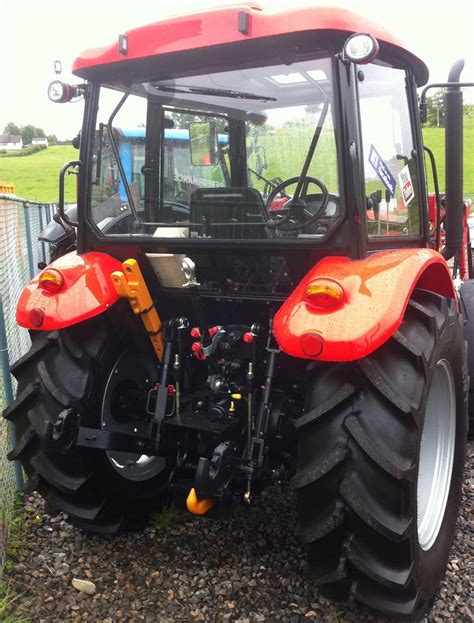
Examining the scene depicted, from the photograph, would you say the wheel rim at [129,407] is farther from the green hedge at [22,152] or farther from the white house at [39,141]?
the white house at [39,141]

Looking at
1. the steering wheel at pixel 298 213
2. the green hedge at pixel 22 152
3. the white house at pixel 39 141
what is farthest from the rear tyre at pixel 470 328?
the white house at pixel 39 141

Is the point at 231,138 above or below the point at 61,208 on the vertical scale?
above

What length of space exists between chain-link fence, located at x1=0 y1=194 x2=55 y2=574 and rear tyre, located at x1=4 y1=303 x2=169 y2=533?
1.46 feet

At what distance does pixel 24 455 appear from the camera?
2.71 metres

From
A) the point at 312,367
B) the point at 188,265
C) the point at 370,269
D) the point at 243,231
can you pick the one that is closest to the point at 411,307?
the point at 370,269

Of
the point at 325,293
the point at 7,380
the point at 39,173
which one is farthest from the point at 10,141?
the point at 325,293

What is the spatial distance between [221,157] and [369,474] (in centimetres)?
169

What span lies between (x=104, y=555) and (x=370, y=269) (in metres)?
1.91

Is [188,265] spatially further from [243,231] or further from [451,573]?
[451,573]

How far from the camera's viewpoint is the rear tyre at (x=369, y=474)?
205cm

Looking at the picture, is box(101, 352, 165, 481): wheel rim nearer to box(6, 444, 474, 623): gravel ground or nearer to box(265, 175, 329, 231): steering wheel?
box(6, 444, 474, 623): gravel ground

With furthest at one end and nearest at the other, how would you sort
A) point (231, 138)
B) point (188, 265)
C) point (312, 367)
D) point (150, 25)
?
point (231, 138) → point (188, 265) → point (150, 25) → point (312, 367)

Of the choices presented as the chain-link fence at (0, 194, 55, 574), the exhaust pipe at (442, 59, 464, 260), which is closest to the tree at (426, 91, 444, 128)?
the exhaust pipe at (442, 59, 464, 260)

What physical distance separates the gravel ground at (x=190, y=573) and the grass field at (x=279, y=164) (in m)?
1.75
